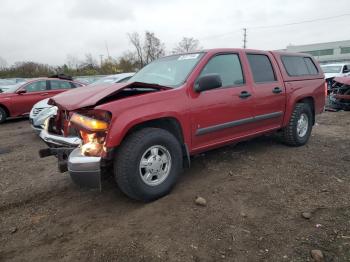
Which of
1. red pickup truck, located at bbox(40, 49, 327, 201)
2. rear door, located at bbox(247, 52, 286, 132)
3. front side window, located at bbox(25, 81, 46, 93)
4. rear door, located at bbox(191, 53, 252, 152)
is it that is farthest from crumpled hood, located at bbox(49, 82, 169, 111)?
front side window, located at bbox(25, 81, 46, 93)

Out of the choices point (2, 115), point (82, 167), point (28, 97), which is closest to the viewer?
point (82, 167)

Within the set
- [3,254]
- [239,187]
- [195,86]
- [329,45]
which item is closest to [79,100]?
[195,86]

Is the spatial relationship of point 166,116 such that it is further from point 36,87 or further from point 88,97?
point 36,87

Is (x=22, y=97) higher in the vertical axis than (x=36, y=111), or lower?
higher

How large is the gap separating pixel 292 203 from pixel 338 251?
855 mm

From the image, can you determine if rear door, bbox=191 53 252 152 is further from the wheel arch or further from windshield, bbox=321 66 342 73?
windshield, bbox=321 66 342 73

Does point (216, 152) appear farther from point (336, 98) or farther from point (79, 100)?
point (336, 98)

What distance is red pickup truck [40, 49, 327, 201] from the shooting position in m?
3.02

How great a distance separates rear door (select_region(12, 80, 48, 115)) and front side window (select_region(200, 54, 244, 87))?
7.86 meters

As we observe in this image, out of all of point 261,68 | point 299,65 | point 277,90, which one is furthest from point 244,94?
point 299,65

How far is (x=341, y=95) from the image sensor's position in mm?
9508

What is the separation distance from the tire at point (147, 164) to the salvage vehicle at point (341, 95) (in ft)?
26.5

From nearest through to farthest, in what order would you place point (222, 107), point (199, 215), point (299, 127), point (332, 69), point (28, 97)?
point (199, 215) → point (222, 107) → point (299, 127) → point (28, 97) → point (332, 69)

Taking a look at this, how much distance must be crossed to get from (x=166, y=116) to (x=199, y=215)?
3.74 feet
